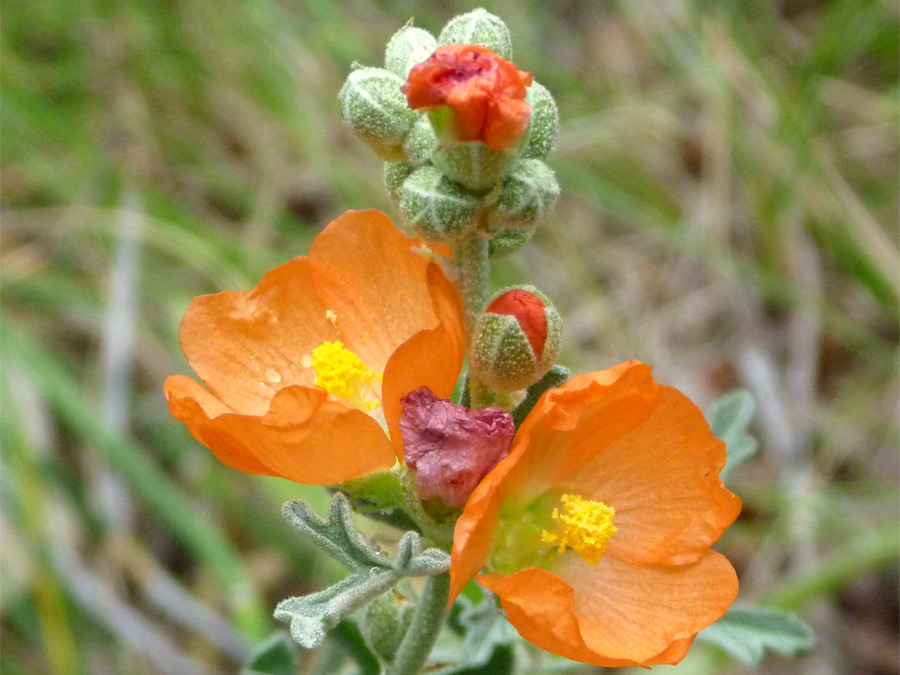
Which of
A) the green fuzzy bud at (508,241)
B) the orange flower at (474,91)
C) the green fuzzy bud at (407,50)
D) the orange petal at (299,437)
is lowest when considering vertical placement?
the orange petal at (299,437)

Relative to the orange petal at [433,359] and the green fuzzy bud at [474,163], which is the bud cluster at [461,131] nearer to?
the green fuzzy bud at [474,163]

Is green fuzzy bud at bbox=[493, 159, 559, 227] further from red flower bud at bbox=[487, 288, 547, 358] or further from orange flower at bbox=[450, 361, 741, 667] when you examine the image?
orange flower at bbox=[450, 361, 741, 667]

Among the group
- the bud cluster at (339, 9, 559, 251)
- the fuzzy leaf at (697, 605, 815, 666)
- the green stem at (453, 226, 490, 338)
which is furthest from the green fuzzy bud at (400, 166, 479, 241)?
the fuzzy leaf at (697, 605, 815, 666)

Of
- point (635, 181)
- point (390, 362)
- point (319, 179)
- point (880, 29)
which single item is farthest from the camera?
point (319, 179)

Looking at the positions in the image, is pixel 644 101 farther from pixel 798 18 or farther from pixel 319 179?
pixel 319 179

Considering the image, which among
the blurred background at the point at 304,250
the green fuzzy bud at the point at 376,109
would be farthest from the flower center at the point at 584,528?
the blurred background at the point at 304,250

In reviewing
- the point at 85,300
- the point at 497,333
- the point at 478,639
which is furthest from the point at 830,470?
the point at 85,300

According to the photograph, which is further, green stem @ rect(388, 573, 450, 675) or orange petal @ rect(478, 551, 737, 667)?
green stem @ rect(388, 573, 450, 675)
